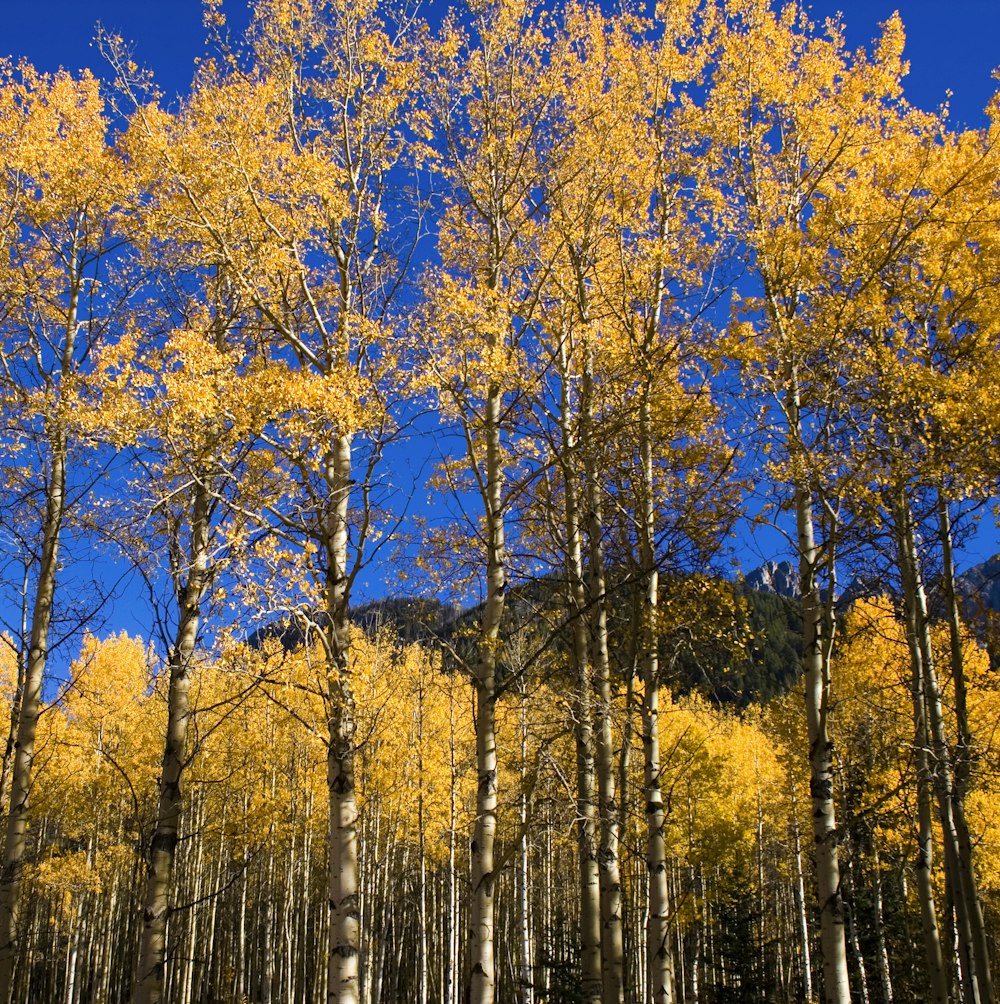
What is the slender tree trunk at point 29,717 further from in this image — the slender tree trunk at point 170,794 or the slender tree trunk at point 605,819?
the slender tree trunk at point 605,819

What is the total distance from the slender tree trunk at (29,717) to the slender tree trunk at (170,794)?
1123mm

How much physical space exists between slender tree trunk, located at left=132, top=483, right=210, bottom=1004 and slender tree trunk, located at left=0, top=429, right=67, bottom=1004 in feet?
3.68

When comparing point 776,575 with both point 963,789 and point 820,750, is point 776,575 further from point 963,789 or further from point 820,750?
point 963,789

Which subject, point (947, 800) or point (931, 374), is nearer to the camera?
point (931, 374)

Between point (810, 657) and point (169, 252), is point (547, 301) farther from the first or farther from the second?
point (810, 657)

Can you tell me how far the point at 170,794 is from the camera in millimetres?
6652

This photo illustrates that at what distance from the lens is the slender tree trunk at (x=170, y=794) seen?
6281 millimetres

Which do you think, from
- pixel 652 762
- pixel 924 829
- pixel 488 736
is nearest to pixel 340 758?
pixel 488 736

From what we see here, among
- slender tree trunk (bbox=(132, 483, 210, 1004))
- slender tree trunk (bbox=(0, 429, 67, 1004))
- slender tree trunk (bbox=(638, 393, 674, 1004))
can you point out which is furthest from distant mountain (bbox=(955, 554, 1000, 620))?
slender tree trunk (bbox=(0, 429, 67, 1004))

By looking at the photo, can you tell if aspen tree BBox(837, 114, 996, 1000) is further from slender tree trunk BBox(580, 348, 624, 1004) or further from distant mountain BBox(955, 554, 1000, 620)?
slender tree trunk BBox(580, 348, 624, 1004)

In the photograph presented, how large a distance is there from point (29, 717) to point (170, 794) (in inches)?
73.4

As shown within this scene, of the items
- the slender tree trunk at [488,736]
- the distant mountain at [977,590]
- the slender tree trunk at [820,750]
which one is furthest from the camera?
the distant mountain at [977,590]

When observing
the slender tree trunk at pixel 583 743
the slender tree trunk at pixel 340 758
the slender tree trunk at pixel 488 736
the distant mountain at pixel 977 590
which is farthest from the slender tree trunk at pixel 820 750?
the slender tree trunk at pixel 340 758

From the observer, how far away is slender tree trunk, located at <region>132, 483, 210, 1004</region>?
6.28 metres
